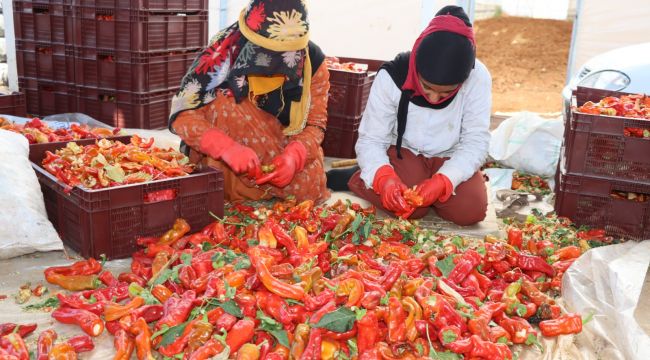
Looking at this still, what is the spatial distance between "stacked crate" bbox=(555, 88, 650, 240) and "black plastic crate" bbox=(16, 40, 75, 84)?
472 cm

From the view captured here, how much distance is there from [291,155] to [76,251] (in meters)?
1.36

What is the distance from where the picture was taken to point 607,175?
3.96 m

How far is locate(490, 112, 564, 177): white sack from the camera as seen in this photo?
536 centimetres

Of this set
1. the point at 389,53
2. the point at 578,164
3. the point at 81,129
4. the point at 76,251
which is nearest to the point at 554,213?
the point at 578,164

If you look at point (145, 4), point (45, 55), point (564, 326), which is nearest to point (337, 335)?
point (564, 326)

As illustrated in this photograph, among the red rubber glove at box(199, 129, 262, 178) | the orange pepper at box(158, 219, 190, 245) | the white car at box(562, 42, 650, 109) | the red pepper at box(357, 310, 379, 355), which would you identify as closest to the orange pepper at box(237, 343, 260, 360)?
the red pepper at box(357, 310, 379, 355)

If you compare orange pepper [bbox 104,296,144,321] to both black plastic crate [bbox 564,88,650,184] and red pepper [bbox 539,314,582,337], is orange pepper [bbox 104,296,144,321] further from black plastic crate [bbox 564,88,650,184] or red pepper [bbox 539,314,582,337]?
black plastic crate [bbox 564,88,650,184]

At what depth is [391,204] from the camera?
3908 mm

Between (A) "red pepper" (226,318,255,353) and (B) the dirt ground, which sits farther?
(B) the dirt ground

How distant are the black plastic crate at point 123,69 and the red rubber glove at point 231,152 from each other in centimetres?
250

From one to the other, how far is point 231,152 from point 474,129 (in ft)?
5.13

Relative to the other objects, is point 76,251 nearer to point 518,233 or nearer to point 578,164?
point 518,233

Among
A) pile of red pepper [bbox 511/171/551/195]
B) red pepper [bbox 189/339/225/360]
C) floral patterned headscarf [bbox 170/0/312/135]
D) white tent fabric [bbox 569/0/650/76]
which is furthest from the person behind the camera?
white tent fabric [bbox 569/0/650/76]

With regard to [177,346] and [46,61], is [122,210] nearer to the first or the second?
[177,346]
